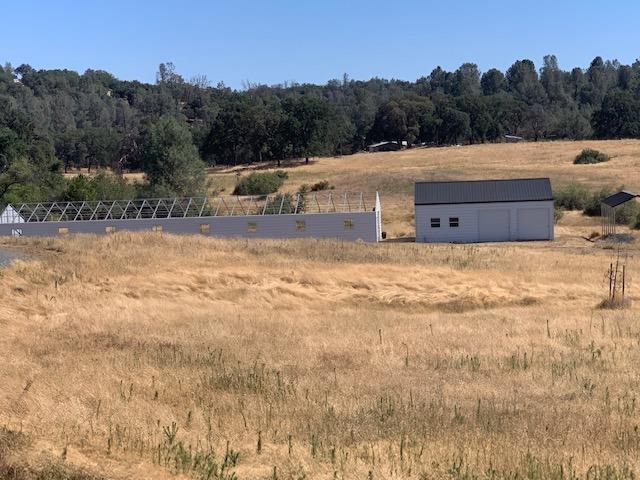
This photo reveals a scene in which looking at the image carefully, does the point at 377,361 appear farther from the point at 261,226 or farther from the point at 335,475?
the point at 261,226

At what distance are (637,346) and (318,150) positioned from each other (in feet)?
320

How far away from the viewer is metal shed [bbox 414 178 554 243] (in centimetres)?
4866

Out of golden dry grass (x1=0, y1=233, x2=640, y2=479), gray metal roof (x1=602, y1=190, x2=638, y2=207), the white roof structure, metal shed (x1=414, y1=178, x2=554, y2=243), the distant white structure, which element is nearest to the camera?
golden dry grass (x1=0, y1=233, x2=640, y2=479)

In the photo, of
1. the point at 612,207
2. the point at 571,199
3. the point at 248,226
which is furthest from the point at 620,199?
the point at 248,226

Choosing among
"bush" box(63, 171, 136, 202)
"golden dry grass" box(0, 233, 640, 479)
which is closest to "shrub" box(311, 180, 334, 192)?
"bush" box(63, 171, 136, 202)

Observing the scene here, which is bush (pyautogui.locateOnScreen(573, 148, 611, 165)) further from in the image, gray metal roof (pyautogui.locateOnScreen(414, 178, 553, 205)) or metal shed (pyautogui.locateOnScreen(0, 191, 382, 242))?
metal shed (pyautogui.locateOnScreen(0, 191, 382, 242))

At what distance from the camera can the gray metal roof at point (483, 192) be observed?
4881cm

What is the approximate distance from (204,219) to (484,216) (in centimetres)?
1863

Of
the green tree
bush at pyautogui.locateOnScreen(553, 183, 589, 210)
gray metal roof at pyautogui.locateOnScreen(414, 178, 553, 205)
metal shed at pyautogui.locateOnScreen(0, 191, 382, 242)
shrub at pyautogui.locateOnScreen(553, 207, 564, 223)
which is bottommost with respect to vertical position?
shrub at pyautogui.locateOnScreen(553, 207, 564, 223)

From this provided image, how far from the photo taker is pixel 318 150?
11212 cm

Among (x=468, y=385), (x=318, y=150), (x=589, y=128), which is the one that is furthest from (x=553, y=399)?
(x=589, y=128)

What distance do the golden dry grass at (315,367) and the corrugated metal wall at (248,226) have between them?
64.2 feet

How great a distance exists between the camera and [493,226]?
49062 mm

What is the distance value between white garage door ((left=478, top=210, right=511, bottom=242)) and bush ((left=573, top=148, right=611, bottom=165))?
4588cm
